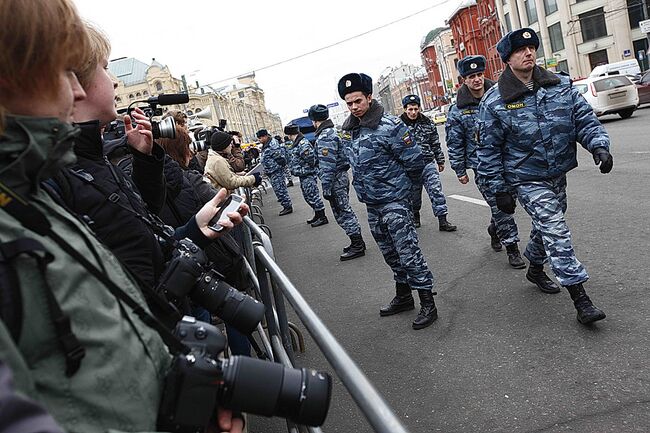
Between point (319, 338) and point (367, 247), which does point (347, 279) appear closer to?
point (367, 247)

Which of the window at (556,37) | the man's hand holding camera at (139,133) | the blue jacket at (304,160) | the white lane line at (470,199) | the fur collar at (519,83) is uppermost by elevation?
the window at (556,37)

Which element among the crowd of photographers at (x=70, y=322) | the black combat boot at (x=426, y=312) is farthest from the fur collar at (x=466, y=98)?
the crowd of photographers at (x=70, y=322)

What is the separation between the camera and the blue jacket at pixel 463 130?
699 centimetres

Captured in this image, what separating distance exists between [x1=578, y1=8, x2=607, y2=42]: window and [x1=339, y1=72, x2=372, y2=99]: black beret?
4884 centimetres

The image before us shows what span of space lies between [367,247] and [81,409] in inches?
295

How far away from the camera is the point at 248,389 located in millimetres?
1409

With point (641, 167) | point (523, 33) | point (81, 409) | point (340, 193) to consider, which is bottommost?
point (641, 167)

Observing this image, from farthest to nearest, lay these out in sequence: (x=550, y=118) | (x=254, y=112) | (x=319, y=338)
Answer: (x=254, y=112), (x=550, y=118), (x=319, y=338)

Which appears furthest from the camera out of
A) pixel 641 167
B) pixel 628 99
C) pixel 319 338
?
pixel 628 99

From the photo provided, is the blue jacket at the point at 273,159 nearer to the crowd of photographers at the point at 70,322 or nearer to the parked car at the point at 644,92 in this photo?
the crowd of photographers at the point at 70,322

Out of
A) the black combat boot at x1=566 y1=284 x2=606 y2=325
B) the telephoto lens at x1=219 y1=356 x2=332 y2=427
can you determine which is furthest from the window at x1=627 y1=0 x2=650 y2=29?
the telephoto lens at x1=219 y1=356 x2=332 y2=427

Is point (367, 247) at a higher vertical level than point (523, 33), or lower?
lower

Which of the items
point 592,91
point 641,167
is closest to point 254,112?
point 592,91

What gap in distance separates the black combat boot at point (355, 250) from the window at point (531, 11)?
5360cm
